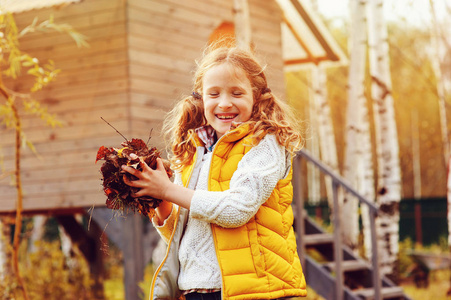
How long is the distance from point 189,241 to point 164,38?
5.42 m

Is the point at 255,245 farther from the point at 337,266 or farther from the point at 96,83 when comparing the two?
the point at 96,83

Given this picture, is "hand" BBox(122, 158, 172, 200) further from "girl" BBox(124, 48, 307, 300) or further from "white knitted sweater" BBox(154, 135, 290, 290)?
"white knitted sweater" BBox(154, 135, 290, 290)

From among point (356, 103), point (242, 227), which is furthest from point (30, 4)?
point (242, 227)

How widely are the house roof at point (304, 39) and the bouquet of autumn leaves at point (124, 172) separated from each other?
733 cm

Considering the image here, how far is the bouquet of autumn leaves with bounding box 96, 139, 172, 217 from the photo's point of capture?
2.21 meters

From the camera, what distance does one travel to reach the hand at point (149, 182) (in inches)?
87.0

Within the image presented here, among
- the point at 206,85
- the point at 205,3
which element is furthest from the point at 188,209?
the point at 205,3

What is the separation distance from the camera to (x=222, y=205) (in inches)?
88.7

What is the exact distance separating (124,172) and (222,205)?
0.36 metres

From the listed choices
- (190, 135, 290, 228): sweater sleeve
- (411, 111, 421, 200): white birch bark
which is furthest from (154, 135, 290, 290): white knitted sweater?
(411, 111, 421, 200): white birch bark

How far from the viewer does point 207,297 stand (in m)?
2.38

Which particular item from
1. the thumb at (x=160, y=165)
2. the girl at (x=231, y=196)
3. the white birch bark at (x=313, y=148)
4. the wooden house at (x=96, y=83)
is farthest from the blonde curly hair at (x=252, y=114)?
the white birch bark at (x=313, y=148)

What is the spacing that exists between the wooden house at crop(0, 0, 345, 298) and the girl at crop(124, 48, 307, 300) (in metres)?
4.51

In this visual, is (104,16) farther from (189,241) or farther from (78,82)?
(189,241)
